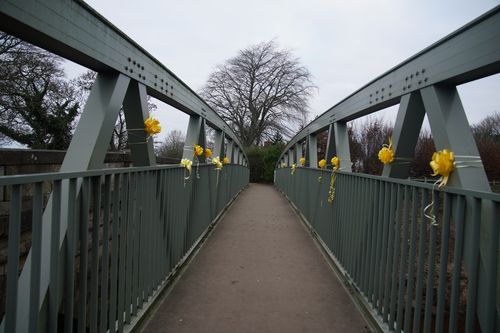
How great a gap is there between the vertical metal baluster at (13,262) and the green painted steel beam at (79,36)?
977 millimetres

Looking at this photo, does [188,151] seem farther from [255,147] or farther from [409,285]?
[255,147]

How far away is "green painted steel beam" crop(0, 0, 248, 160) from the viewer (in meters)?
1.84

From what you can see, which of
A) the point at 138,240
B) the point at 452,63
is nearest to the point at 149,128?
the point at 138,240

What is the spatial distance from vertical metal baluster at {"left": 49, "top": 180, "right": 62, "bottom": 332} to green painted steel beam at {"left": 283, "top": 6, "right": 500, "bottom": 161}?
8.18ft

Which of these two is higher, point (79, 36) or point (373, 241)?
point (79, 36)

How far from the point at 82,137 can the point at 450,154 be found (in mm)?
2472

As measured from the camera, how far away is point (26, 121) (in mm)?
9961

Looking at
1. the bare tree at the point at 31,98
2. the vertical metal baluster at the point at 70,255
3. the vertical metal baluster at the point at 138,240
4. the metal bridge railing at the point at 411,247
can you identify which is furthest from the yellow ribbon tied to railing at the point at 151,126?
the bare tree at the point at 31,98

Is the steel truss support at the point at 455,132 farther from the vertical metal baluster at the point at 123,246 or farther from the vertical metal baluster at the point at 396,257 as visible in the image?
the vertical metal baluster at the point at 123,246

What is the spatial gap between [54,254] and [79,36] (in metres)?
1.43

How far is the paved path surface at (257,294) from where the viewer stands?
2943 millimetres

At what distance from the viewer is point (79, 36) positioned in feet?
7.44

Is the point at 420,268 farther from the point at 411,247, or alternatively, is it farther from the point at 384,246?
the point at 384,246

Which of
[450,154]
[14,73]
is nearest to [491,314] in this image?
[450,154]
